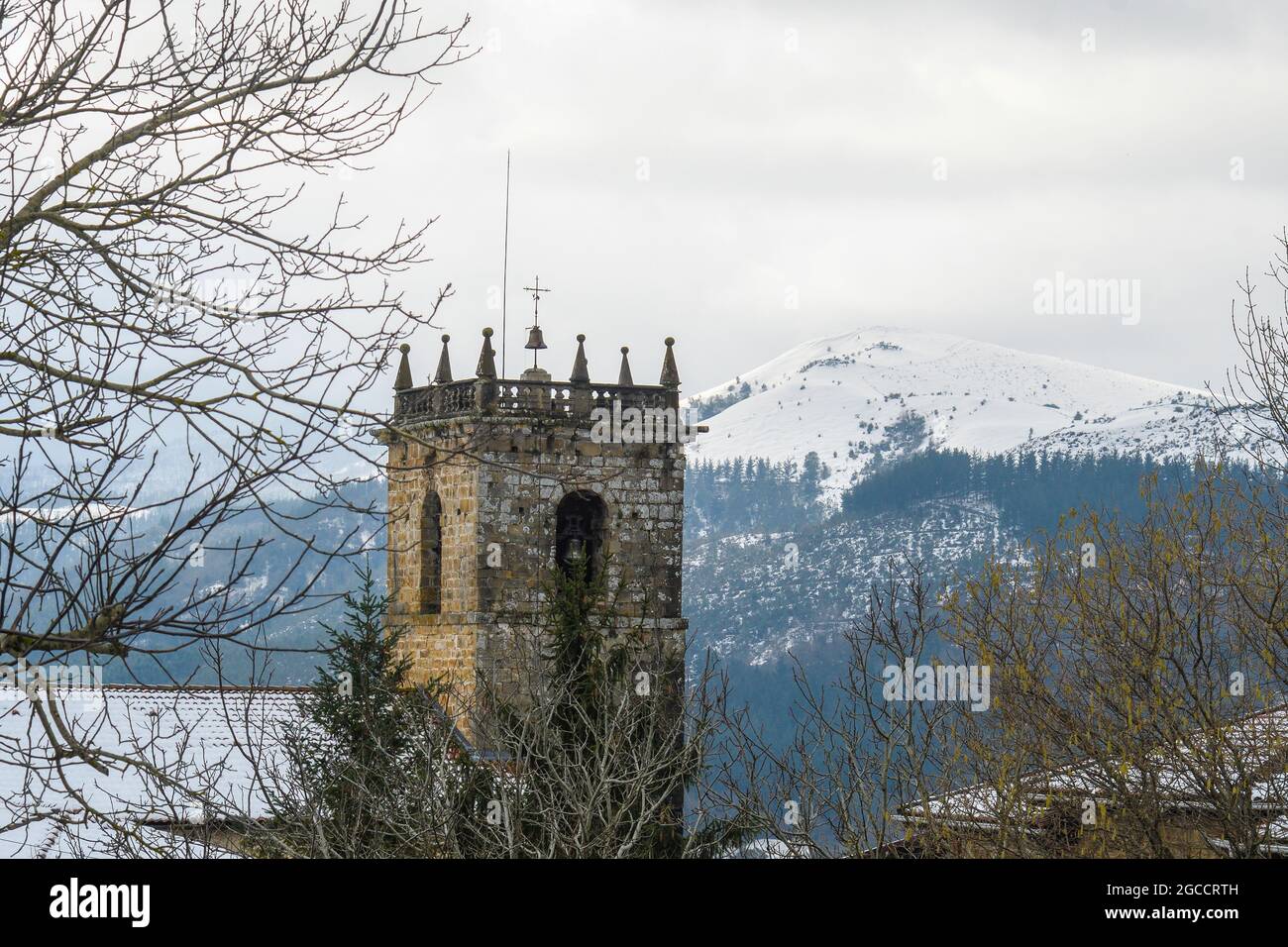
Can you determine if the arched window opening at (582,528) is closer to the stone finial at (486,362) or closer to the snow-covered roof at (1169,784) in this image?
the stone finial at (486,362)

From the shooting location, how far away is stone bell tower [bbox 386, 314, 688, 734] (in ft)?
101

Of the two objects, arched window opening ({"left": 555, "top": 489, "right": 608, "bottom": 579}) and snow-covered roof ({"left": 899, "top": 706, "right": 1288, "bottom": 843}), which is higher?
arched window opening ({"left": 555, "top": 489, "right": 608, "bottom": 579})

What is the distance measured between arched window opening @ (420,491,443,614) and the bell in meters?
3.41

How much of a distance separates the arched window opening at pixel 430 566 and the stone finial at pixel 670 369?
16.0ft

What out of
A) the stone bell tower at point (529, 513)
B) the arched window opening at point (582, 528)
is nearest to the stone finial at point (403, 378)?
the stone bell tower at point (529, 513)

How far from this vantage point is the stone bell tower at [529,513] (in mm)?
30844

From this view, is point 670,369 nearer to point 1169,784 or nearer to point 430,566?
point 430,566

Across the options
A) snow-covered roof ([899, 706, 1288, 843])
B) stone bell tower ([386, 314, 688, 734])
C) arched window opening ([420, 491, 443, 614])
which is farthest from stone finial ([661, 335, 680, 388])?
snow-covered roof ([899, 706, 1288, 843])

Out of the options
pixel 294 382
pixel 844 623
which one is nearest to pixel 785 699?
pixel 844 623

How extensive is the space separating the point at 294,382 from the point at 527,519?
77.2 feet

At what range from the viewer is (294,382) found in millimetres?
7660

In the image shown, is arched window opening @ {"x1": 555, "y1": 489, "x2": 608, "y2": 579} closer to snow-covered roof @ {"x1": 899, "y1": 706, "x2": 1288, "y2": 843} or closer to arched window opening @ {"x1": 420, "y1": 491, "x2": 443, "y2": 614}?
arched window opening @ {"x1": 420, "y1": 491, "x2": 443, "y2": 614}
